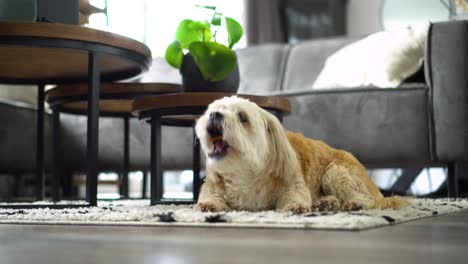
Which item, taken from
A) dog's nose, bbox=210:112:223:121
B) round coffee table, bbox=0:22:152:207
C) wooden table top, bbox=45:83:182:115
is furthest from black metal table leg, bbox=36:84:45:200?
dog's nose, bbox=210:112:223:121

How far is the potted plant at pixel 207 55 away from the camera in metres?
2.26

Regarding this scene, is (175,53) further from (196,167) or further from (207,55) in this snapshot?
(196,167)

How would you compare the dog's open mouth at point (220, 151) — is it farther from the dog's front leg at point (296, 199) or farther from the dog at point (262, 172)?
the dog's front leg at point (296, 199)

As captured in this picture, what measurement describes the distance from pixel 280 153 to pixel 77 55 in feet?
2.72

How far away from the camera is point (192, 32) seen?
93.0 inches

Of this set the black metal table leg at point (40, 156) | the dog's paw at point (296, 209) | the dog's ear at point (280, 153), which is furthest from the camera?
the black metal table leg at point (40, 156)

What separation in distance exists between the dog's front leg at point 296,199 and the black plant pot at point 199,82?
1.99 ft

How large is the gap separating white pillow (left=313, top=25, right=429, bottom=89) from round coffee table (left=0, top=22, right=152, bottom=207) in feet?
4.12

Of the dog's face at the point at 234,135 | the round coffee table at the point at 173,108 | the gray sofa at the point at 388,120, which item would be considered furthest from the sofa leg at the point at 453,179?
the dog's face at the point at 234,135

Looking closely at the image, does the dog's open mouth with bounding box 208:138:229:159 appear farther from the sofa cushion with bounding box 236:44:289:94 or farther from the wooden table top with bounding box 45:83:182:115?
the sofa cushion with bounding box 236:44:289:94

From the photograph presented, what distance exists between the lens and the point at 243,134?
1.77m

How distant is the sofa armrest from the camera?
2.95 m

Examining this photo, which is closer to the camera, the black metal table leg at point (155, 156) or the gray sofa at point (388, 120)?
the black metal table leg at point (155, 156)

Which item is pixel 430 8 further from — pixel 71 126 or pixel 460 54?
pixel 71 126
